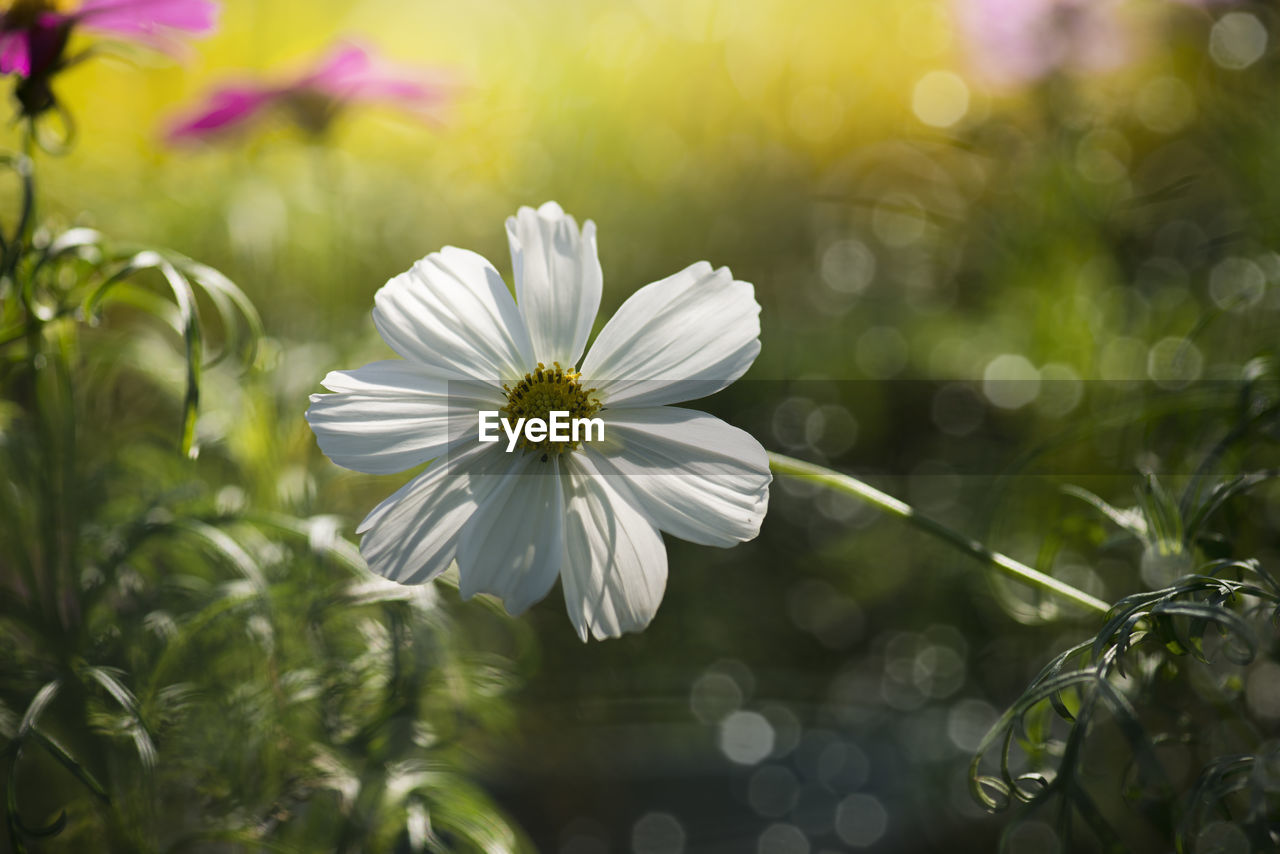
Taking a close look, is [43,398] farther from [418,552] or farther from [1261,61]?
[1261,61]

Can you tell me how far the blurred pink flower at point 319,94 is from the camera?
730 millimetres

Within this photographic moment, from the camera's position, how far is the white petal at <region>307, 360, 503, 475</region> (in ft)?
1.10

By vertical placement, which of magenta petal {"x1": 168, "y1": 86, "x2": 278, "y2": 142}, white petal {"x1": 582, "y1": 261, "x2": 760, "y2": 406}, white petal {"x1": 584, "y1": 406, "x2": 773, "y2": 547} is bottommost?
white petal {"x1": 584, "y1": 406, "x2": 773, "y2": 547}

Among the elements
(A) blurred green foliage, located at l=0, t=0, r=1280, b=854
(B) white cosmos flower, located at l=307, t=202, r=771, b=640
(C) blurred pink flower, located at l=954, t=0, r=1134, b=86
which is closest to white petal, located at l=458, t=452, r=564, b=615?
(B) white cosmos flower, located at l=307, t=202, r=771, b=640

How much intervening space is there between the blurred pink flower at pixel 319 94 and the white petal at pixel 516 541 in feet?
1.76

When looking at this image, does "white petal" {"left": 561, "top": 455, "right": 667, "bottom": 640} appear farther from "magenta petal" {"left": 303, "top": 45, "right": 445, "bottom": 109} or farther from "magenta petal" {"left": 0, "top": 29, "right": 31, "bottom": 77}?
"magenta petal" {"left": 303, "top": 45, "right": 445, "bottom": 109}

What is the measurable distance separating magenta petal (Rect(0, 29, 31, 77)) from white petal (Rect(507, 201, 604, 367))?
0.24 m

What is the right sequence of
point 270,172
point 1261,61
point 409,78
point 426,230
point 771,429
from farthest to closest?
point 270,172 < point 426,230 < point 771,429 < point 1261,61 < point 409,78

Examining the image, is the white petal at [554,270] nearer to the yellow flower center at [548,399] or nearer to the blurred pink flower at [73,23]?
the yellow flower center at [548,399]

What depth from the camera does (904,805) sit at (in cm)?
83

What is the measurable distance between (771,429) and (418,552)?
0.74 metres

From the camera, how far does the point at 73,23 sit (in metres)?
0.40

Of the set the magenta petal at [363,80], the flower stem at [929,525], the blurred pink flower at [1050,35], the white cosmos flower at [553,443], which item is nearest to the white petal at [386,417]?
the white cosmos flower at [553,443]

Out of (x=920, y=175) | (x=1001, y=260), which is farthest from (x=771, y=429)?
(x=920, y=175)
